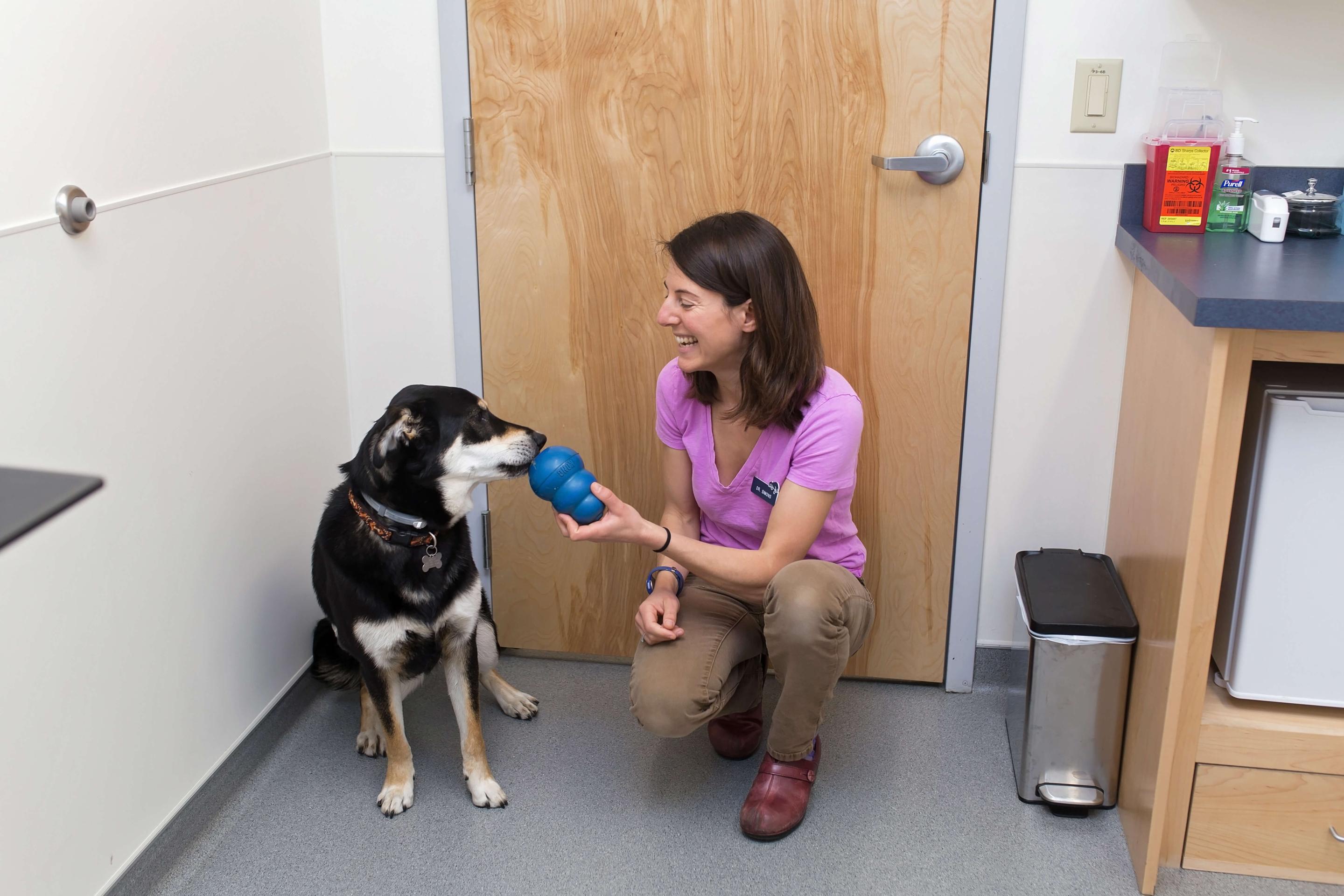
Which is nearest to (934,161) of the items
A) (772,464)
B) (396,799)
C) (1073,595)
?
(772,464)

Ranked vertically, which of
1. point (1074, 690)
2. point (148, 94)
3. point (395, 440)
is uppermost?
point (148, 94)

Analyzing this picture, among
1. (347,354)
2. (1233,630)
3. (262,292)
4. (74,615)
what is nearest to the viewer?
(74,615)

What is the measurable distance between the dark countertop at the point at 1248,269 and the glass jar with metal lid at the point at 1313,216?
0.02 meters

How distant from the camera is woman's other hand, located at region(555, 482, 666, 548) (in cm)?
173

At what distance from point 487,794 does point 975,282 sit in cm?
132

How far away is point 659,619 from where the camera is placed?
6.48 ft

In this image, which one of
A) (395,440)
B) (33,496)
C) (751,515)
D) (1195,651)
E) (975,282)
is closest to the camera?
(33,496)

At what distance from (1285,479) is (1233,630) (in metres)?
0.27

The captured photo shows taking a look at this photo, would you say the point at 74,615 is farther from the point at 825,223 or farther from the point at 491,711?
the point at 825,223

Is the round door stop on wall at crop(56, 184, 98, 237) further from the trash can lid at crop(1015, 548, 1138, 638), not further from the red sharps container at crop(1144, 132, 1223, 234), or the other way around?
the red sharps container at crop(1144, 132, 1223, 234)

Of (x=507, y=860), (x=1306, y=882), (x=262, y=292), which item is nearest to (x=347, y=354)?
(x=262, y=292)

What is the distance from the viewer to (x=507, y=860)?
6.24 ft

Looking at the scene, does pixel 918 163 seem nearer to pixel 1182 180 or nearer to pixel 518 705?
pixel 1182 180

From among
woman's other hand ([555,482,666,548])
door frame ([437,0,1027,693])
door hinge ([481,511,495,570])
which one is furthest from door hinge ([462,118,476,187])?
woman's other hand ([555,482,666,548])
